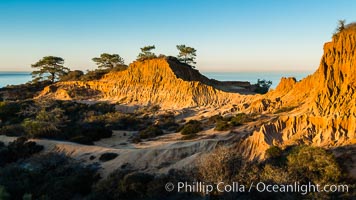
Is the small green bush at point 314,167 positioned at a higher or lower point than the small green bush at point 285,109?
lower

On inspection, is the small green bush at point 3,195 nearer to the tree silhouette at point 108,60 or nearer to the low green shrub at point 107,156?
the low green shrub at point 107,156

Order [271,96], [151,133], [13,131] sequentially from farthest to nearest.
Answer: [271,96], [13,131], [151,133]

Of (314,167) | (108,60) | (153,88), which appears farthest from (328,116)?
(108,60)

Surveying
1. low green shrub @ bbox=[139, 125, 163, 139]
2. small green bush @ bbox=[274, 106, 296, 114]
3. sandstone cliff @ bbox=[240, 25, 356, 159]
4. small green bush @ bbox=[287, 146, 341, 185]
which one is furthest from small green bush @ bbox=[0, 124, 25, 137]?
small green bush @ bbox=[287, 146, 341, 185]

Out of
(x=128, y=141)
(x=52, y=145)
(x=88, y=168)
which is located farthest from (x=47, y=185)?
(x=128, y=141)

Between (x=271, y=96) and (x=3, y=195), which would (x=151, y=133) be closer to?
(x=271, y=96)

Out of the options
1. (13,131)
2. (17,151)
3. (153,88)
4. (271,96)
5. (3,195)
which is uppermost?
(153,88)

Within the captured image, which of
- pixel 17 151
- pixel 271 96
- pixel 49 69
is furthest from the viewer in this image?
pixel 49 69

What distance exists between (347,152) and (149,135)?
1830cm

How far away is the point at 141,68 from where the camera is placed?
53.4 metres

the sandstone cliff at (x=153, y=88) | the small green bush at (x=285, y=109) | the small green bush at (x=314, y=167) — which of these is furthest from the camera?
the sandstone cliff at (x=153, y=88)

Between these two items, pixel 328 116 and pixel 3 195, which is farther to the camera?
pixel 328 116

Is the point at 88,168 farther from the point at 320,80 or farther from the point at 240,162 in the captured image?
the point at 320,80

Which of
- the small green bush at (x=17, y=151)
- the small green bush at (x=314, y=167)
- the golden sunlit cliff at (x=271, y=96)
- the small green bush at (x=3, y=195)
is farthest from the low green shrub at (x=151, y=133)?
the small green bush at (x=314, y=167)
